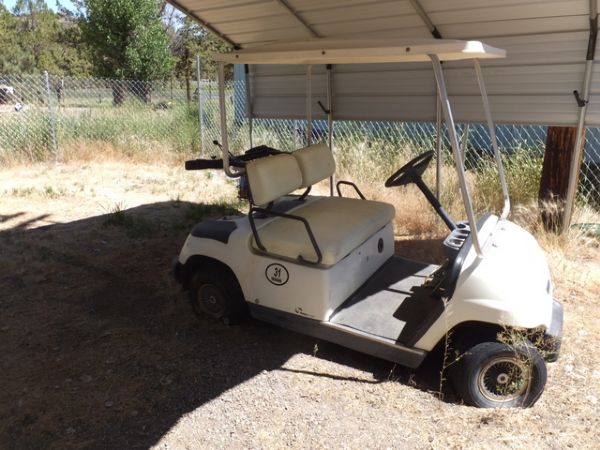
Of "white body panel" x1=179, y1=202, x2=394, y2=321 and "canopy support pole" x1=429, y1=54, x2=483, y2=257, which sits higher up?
"canopy support pole" x1=429, y1=54, x2=483, y2=257

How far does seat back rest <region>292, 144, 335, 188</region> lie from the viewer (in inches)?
153

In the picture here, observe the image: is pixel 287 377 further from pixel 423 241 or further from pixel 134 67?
pixel 134 67

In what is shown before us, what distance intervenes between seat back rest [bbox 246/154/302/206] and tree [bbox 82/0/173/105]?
555 inches

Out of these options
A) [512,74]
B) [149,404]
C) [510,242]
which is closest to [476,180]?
[512,74]

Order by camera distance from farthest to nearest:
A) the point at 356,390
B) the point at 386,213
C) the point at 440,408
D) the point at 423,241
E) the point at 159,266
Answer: the point at 423,241 < the point at 159,266 < the point at 386,213 < the point at 356,390 < the point at 440,408

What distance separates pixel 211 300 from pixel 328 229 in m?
1.02

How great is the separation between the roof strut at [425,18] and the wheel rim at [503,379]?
9.92ft

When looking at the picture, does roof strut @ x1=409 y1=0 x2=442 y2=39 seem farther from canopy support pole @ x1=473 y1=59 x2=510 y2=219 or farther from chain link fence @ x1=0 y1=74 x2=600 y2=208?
chain link fence @ x1=0 y1=74 x2=600 y2=208

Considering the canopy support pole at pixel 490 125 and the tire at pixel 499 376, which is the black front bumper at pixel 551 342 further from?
→ the canopy support pole at pixel 490 125

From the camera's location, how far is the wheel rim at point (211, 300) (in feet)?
11.5

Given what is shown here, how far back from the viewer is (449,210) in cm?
585

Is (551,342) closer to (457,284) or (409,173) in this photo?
(457,284)

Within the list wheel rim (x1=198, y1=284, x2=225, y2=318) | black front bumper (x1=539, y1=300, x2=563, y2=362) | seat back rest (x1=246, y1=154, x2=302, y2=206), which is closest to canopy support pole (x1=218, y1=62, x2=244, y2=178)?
seat back rest (x1=246, y1=154, x2=302, y2=206)

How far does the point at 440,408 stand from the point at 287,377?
2.97ft
